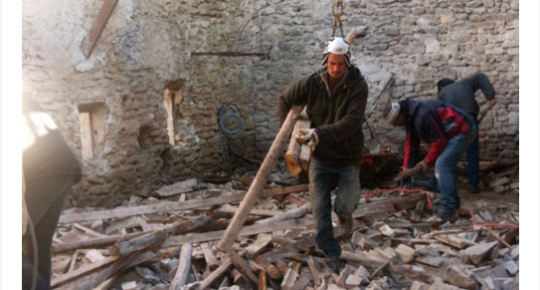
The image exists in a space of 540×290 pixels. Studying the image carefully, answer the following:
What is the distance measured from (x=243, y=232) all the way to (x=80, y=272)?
1.30 metres

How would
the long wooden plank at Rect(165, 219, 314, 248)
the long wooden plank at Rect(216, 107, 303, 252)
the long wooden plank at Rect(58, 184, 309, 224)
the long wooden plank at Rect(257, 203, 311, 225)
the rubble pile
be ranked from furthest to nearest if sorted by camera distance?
1. the long wooden plank at Rect(257, 203, 311, 225)
2. the long wooden plank at Rect(58, 184, 309, 224)
3. the long wooden plank at Rect(165, 219, 314, 248)
4. the rubble pile
5. the long wooden plank at Rect(216, 107, 303, 252)

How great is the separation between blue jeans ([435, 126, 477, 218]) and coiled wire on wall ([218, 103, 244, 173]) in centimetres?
256

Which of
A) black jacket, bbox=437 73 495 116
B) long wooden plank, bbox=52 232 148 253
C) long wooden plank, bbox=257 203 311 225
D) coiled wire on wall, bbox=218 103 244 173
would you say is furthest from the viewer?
coiled wire on wall, bbox=218 103 244 173

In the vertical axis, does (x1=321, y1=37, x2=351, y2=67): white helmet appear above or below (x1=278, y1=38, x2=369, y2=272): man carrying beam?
above

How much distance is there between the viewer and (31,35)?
401 cm

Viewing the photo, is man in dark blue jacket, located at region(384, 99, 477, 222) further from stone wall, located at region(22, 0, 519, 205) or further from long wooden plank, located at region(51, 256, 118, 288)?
long wooden plank, located at region(51, 256, 118, 288)

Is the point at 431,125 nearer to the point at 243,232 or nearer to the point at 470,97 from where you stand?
the point at 470,97

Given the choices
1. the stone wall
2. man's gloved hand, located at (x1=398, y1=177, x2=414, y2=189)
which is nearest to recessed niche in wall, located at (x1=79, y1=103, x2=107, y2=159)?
the stone wall

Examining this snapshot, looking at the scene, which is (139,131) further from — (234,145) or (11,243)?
(11,243)

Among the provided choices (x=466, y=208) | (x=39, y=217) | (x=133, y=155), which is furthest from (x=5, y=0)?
(x=466, y=208)

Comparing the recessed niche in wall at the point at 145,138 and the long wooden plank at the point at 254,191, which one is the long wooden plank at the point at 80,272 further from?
the recessed niche in wall at the point at 145,138

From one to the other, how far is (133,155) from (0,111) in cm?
349

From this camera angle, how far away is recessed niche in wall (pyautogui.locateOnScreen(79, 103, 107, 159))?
195 inches

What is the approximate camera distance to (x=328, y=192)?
3.54 m
